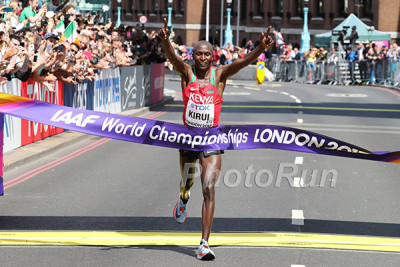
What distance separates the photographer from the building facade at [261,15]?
6754 cm

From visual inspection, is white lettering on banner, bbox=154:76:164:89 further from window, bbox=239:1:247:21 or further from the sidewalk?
window, bbox=239:1:247:21

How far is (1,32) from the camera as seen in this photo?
13633 mm

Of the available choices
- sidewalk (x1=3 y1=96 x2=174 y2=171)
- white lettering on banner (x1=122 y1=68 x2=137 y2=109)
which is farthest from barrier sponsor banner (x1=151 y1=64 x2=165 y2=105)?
sidewalk (x1=3 y1=96 x2=174 y2=171)

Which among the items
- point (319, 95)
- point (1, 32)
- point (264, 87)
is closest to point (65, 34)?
point (1, 32)

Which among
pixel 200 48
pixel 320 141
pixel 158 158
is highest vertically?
pixel 200 48

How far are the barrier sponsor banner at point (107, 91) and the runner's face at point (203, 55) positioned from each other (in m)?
13.4

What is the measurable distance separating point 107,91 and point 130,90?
8.98 feet

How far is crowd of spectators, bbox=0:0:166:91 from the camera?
15.5 metres

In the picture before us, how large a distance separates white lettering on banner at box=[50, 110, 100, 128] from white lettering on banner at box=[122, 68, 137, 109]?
51.9 ft

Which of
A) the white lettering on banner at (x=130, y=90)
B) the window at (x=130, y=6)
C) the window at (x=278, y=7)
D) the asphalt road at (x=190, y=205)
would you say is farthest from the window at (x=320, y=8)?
the asphalt road at (x=190, y=205)

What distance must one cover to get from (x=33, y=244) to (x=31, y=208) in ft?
6.60

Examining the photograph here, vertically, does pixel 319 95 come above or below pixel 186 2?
below

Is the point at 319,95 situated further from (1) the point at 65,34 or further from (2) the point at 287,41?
(2) the point at 287,41

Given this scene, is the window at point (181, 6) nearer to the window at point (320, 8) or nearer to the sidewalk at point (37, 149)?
the window at point (320, 8)
